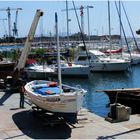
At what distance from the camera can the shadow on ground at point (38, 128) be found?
1422cm

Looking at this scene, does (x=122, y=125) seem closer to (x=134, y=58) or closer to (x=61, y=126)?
(x=61, y=126)

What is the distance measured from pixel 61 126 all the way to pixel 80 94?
5.10 ft

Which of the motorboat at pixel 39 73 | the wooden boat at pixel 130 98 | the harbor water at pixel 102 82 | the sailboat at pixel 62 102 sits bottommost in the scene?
the harbor water at pixel 102 82

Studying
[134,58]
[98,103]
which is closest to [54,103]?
[98,103]

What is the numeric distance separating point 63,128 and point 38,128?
2.96 ft

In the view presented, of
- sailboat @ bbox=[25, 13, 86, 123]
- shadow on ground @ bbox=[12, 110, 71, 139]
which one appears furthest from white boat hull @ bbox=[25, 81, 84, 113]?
shadow on ground @ bbox=[12, 110, 71, 139]

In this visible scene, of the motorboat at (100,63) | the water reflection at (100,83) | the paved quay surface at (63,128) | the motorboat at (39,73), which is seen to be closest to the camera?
the paved quay surface at (63,128)

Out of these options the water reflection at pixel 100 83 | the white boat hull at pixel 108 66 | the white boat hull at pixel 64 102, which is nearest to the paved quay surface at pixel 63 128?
the white boat hull at pixel 64 102

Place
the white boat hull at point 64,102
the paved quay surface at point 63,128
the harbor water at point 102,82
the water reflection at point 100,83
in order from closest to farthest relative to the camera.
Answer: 1. the paved quay surface at point 63,128
2. the white boat hull at point 64,102
3. the water reflection at point 100,83
4. the harbor water at point 102,82

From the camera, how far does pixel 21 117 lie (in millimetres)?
16781

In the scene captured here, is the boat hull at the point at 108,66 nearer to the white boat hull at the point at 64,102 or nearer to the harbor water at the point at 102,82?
the harbor water at the point at 102,82

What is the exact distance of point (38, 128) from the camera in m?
15.1

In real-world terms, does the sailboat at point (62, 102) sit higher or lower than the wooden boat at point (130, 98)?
higher

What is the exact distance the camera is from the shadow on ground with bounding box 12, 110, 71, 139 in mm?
14222
